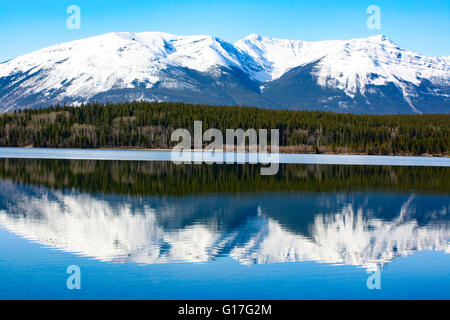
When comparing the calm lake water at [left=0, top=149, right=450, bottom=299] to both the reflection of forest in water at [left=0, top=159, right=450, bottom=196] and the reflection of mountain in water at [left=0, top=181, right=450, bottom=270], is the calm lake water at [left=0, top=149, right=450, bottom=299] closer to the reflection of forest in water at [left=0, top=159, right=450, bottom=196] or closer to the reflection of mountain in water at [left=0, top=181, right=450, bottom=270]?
the reflection of mountain in water at [left=0, top=181, right=450, bottom=270]

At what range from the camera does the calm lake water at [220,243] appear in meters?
20.9

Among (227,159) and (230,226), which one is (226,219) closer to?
(230,226)

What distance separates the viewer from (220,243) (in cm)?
2844

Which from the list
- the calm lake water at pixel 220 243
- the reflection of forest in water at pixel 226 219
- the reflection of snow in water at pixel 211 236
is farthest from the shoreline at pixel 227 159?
the reflection of snow in water at pixel 211 236

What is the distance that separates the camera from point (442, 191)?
2258 inches

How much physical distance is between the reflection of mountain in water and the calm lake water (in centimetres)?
7

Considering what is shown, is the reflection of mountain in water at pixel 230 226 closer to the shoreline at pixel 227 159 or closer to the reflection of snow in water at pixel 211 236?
the reflection of snow in water at pixel 211 236

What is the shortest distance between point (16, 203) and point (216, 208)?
1383 cm

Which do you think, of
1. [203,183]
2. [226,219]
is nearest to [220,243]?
[226,219]

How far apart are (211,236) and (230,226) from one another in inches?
144

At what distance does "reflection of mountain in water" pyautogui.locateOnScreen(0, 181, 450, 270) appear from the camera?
26.6 metres
